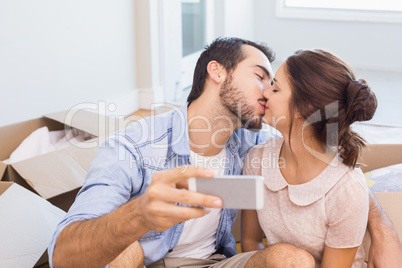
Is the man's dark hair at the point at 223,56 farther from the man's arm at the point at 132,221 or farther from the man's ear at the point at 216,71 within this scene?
the man's arm at the point at 132,221

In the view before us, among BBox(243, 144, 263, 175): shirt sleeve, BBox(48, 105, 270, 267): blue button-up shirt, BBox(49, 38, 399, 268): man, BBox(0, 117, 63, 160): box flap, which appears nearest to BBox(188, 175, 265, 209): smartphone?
BBox(49, 38, 399, 268): man

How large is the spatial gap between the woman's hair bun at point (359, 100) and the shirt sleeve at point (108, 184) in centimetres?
57

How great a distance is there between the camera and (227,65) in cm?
157

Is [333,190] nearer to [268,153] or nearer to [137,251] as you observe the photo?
[268,153]

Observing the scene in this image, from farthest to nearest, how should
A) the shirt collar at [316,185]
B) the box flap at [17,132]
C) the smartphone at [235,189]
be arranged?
the box flap at [17,132] < the shirt collar at [316,185] < the smartphone at [235,189]

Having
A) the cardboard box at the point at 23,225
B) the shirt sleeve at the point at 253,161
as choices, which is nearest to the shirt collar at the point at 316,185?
the shirt sleeve at the point at 253,161

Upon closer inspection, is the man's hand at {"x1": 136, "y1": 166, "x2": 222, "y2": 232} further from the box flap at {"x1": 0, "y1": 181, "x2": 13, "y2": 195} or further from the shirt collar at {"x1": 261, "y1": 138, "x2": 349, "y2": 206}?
the box flap at {"x1": 0, "y1": 181, "x2": 13, "y2": 195}

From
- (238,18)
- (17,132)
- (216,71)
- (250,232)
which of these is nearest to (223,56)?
(216,71)

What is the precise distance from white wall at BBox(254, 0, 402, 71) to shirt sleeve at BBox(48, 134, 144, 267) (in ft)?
11.3

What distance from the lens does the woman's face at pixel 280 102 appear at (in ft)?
4.45

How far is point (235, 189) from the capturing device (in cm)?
86

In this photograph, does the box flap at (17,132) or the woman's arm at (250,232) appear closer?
the woman's arm at (250,232)

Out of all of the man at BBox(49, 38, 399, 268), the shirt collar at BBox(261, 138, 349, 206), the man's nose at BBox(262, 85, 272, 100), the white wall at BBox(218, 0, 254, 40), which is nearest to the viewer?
the man at BBox(49, 38, 399, 268)

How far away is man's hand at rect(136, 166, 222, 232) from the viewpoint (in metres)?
0.86
